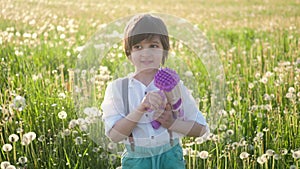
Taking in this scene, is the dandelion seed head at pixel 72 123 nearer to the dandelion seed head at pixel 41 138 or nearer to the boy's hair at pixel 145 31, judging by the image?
the dandelion seed head at pixel 41 138

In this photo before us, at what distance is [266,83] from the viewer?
443 centimetres

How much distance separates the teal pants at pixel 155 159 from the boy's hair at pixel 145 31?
39 cm

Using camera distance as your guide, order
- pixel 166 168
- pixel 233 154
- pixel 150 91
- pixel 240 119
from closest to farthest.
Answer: pixel 150 91 < pixel 166 168 < pixel 233 154 < pixel 240 119

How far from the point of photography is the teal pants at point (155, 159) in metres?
2.26

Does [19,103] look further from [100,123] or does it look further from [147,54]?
[147,54]

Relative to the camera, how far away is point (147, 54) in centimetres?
213

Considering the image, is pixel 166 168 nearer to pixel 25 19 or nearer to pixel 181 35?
pixel 181 35

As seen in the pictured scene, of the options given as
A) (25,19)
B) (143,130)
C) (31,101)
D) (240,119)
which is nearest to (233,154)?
(240,119)

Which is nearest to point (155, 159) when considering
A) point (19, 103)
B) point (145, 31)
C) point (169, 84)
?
point (169, 84)

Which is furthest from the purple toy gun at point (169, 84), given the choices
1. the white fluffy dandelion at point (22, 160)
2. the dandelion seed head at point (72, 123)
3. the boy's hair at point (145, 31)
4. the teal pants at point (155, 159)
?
the dandelion seed head at point (72, 123)

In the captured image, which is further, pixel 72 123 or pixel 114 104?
pixel 72 123

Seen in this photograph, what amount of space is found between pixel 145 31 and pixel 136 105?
31cm

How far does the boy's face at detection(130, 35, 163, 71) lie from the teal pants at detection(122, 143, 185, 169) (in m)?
0.36

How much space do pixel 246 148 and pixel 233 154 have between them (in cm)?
9
